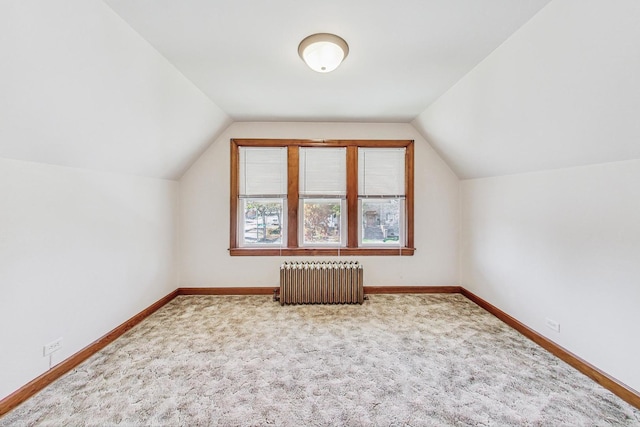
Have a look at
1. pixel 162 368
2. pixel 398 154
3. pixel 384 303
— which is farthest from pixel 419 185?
pixel 162 368

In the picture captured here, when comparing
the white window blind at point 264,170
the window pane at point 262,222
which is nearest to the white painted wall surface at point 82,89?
the white window blind at point 264,170

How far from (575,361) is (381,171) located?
114 inches

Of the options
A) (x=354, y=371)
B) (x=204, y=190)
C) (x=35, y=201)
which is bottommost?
(x=354, y=371)

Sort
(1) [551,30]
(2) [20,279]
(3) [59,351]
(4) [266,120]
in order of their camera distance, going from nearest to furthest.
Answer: (1) [551,30] → (2) [20,279] → (3) [59,351] → (4) [266,120]

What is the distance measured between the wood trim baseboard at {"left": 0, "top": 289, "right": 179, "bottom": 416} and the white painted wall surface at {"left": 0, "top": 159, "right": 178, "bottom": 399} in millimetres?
41

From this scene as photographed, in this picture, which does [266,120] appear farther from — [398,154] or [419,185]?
[419,185]

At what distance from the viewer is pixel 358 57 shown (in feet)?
7.43

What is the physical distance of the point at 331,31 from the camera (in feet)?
6.35

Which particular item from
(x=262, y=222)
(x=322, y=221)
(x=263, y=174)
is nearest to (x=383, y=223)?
(x=322, y=221)

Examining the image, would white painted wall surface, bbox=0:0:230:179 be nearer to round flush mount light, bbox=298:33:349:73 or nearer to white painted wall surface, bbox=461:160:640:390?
round flush mount light, bbox=298:33:349:73

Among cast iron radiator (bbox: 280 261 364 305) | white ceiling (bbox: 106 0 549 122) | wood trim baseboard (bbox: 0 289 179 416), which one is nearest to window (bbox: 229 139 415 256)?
cast iron radiator (bbox: 280 261 364 305)

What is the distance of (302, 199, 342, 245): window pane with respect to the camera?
4195mm

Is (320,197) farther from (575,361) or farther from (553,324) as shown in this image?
(575,361)

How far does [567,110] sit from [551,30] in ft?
1.88
